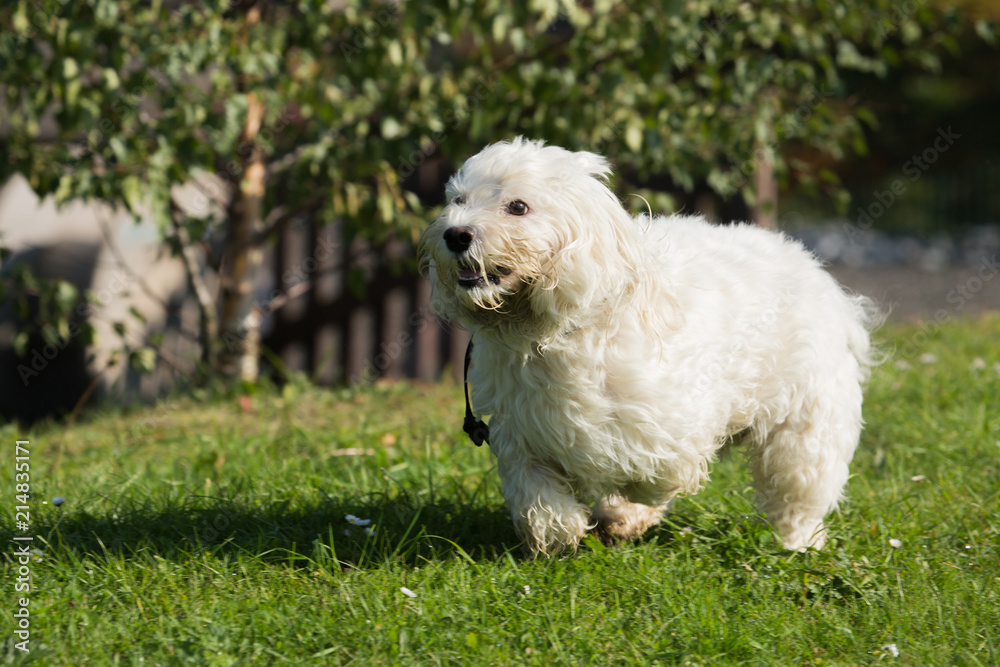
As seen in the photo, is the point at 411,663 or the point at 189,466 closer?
the point at 411,663

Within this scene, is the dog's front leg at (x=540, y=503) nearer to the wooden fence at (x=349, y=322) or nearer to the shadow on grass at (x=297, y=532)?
the shadow on grass at (x=297, y=532)

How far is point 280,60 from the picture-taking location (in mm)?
4652

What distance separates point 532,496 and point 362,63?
107 inches

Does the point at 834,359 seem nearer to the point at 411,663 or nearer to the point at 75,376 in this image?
the point at 411,663

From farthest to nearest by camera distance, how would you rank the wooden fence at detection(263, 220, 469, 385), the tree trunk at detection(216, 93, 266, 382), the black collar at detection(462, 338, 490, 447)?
the wooden fence at detection(263, 220, 469, 385) → the tree trunk at detection(216, 93, 266, 382) → the black collar at detection(462, 338, 490, 447)

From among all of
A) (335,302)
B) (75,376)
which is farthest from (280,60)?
(75,376)

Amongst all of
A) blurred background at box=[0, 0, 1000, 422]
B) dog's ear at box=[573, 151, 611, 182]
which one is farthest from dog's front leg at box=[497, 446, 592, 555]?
blurred background at box=[0, 0, 1000, 422]

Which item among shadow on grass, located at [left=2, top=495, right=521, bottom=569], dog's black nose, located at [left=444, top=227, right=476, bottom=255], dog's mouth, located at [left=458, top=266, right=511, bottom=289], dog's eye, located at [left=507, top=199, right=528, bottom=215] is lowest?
shadow on grass, located at [left=2, top=495, right=521, bottom=569]

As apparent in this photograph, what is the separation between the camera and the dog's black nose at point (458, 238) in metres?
2.61

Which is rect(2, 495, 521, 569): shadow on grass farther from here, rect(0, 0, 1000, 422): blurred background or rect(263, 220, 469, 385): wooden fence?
rect(263, 220, 469, 385): wooden fence

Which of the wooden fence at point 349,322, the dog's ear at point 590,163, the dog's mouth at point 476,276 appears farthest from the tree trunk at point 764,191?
the dog's mouth at point 476,276

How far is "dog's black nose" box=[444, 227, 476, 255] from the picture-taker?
8.55 ft

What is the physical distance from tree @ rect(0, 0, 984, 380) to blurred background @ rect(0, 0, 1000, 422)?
0.6 inches

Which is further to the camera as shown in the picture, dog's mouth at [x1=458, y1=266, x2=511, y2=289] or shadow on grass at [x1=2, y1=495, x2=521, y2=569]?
shadow on grass at [x1=2, y1=495, x2=521, y2=569]
